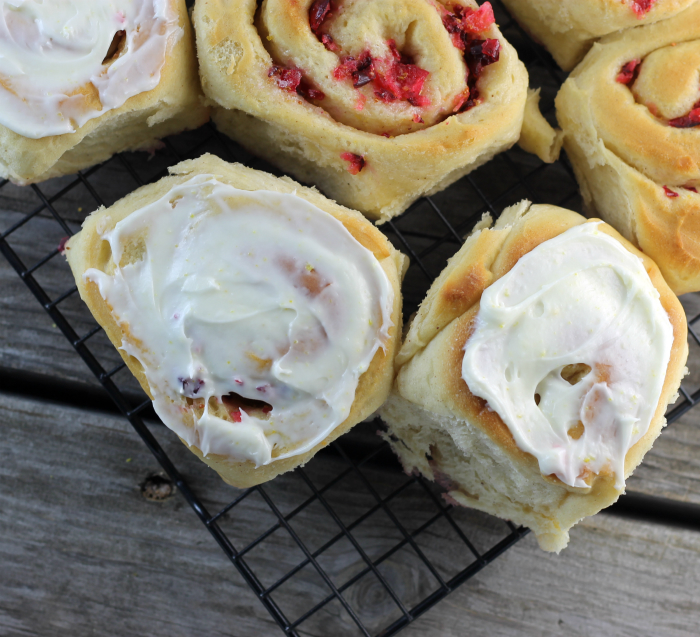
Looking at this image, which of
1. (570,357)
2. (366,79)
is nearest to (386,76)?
(366,79)

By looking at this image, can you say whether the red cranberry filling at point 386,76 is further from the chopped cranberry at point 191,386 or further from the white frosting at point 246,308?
the chopped cranberry at point 191,386

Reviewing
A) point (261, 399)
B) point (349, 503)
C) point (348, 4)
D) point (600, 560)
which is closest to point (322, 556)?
point (349, 503)

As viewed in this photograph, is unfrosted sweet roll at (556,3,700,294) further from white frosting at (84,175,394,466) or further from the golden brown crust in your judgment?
white frosting at (84,175,394,466)

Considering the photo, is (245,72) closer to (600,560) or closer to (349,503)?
(349,503)

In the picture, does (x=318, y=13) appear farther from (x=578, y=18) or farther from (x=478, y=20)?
(x=578, y=18)

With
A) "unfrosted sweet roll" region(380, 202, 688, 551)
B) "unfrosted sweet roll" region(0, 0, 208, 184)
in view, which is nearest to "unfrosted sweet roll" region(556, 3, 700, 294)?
"unfrosted sweet roll" region(380, 202, 688, 551)

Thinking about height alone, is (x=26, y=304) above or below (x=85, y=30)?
below
